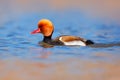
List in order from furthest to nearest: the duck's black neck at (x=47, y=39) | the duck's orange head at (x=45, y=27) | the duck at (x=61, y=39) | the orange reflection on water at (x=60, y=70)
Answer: the duck's orange head at (x=45, y=27) → the duck's black neck at (x=47, y=39) → the duck at (x=61, y=39) → the orange reflection on water at (x=60, y=70)

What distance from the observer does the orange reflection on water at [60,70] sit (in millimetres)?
5688

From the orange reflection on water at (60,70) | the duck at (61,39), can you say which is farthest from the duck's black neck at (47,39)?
the orange reflection on water at (60,70)

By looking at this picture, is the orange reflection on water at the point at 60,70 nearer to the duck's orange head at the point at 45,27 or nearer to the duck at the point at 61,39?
the duck at the point at 61,39

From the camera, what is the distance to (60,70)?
609 cm

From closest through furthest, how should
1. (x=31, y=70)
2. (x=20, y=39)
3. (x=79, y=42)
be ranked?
(x=31, y=70) → (x=79, y=42) → (x=20, y=39)

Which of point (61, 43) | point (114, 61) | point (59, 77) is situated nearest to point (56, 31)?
point (61, 43)

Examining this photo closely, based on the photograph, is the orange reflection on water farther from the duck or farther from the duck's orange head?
the duck's orange head

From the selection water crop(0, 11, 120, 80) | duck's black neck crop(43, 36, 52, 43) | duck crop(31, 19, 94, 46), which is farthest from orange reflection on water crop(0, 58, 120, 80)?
duck's black neck crop(43, 36, 52, 43)

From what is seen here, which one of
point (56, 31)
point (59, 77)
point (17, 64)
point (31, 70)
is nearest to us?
point (59, 77)

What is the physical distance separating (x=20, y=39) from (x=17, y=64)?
11.2ft

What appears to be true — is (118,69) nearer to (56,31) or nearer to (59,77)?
(59,77)

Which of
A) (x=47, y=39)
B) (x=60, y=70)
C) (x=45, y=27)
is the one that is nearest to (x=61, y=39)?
(x=47, y=39)

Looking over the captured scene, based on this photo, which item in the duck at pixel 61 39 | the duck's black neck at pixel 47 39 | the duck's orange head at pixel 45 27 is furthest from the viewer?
the duck's orange head at pixel 45 27

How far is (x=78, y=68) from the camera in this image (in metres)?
6.24
